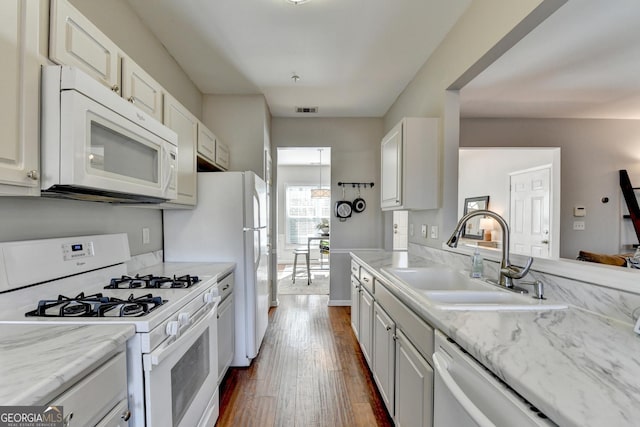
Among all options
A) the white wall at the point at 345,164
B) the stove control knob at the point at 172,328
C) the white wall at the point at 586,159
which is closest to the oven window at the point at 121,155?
the stove control knob at the point at 172,328

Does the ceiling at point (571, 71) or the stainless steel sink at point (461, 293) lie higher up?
the ceiling at point (571, 71)

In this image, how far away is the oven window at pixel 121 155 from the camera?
1.09 metres

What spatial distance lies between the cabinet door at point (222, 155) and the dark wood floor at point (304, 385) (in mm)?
1844

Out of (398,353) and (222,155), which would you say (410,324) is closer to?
(398,353)

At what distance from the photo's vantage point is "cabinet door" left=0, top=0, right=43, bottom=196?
2.75 feet

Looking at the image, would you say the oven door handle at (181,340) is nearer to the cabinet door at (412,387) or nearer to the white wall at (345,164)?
the cabinet door at (412,387)

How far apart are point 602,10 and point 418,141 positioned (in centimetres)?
133

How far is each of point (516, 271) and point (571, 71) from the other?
239 cm

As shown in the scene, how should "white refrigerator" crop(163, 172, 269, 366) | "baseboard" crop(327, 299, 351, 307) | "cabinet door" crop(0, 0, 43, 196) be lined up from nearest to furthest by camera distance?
"cabinet door" crop(0, 0, 43, 196) < "white refrigerator" crop(163, 172, 269, 366) < "baseboard" crop(327, 299, 351, 307)

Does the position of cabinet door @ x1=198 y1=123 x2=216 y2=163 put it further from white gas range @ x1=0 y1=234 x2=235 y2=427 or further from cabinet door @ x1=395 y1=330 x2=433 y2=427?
cabinet door @ x1=395 y1=330 x2=433 y2=427

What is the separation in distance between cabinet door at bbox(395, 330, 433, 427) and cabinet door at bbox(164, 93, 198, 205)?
1660 mm

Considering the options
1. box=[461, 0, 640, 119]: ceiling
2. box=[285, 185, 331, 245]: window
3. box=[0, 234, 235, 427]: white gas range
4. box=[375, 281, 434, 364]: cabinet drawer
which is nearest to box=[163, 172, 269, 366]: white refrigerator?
box=[0, 234, 235, 427]: white gas range

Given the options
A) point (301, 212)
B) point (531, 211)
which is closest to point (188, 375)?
point (531, 211)

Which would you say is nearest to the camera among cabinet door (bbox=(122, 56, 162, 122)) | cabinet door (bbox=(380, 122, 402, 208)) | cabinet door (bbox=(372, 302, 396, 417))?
cabinet door (bbox=(122, 56, 162, 122))
